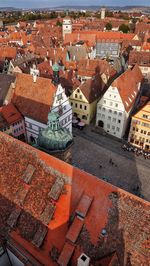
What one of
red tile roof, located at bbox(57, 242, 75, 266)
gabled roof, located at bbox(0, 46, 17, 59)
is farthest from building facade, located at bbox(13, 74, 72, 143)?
gabled roof, located at bbox(0, 46, 17, 59)

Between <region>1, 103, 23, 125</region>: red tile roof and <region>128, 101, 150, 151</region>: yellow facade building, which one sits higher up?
<region>1, 103, 23, 125</region>: red tile roof

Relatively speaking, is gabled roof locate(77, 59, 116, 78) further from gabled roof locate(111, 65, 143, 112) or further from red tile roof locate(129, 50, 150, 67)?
red tile roof locate(129, 50, 150, 67)

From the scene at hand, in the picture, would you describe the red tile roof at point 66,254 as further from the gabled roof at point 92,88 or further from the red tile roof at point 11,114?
the gabled roof at point 92,88

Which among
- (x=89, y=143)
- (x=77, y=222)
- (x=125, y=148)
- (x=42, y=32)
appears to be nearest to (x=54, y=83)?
(x=89, y=143)

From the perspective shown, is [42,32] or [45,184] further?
[42,32]

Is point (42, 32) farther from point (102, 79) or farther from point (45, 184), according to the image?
point (45, 184)

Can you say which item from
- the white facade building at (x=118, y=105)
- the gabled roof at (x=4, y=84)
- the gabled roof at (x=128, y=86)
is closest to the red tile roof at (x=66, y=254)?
the white facade building at (x=118, y=105)
